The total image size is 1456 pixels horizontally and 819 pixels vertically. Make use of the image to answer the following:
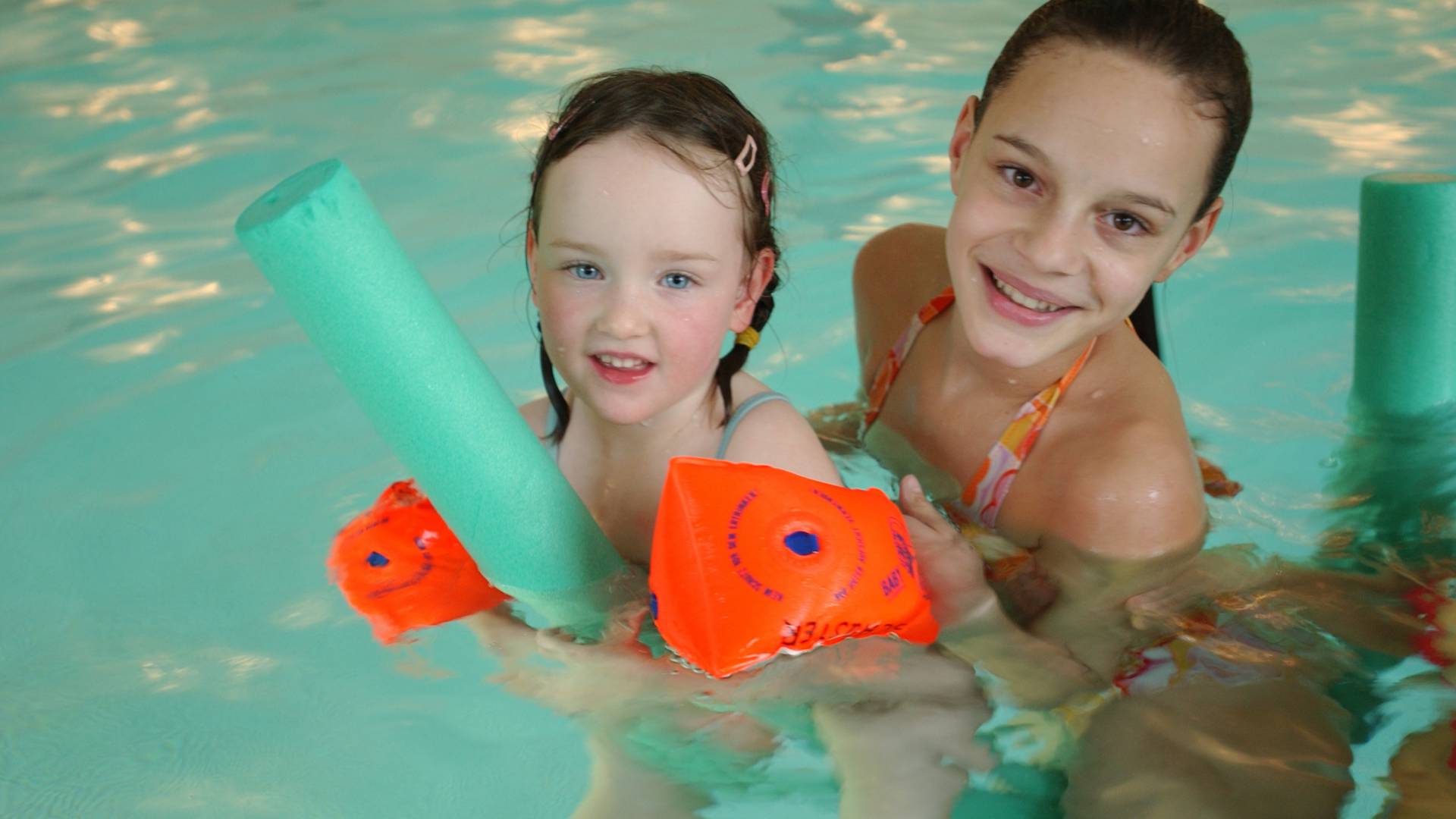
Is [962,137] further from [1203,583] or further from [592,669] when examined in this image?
[592,669]

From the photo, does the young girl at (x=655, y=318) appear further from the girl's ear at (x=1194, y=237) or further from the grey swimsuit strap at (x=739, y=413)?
the girl's ear at (x=1194, y=237)

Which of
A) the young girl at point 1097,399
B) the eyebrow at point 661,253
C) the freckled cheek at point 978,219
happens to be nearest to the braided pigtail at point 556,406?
the eyebrow at point 661,253

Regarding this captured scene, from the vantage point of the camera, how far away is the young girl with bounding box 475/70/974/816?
87.6 inches

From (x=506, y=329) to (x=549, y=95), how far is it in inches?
75.0

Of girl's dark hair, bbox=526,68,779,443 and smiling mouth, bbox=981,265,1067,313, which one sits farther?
smiling mouth, bbox=981,265,1067,313

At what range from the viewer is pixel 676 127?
2270 millimetres

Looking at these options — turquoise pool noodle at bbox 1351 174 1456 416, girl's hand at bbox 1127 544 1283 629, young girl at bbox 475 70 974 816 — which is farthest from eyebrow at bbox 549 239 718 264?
turquoise pool noodle at bbox 1351 174 1456 416

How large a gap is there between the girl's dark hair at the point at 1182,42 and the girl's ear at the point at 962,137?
0.71ft

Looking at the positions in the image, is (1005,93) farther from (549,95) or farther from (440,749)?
(549,95)

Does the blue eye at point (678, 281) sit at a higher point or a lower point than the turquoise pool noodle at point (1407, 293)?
higher

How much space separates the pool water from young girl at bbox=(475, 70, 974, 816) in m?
0.14

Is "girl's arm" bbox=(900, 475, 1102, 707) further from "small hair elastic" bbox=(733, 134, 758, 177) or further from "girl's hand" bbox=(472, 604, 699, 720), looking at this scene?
"small hair elastic" bbox=(733, 134, 758, 177)

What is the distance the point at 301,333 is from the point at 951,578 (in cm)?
253

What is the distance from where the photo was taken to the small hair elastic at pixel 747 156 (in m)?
2.34
